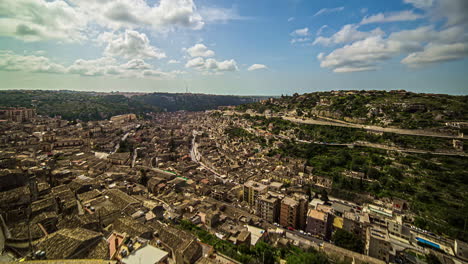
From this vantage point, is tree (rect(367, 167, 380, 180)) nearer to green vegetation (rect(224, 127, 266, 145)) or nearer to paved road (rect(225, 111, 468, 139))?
paved road (rect(225, 111, 468, 139))

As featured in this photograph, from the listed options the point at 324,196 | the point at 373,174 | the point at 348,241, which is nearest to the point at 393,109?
the point at 373,174

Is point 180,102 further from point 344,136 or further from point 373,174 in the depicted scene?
point 373,174

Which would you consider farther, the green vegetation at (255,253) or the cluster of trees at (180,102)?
the cluster of trees at (180,102)

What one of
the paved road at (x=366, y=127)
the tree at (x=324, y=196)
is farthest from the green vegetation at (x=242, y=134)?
the tree at (x=324, y=196)

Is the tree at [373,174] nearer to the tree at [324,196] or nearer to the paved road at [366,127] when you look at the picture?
the tree at [324,196]

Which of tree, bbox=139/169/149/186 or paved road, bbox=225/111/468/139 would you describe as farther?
paved road, bbox=225/111/468/139

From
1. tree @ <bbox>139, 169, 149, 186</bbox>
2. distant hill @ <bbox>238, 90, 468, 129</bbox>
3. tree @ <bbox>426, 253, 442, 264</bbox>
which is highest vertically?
distant hill @ <bbox>238, 90, 468, 129</bbox>

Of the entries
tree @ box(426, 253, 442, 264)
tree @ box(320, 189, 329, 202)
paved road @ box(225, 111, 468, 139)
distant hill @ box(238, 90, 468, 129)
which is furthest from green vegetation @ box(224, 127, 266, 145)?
tree @ box(426, 253, 442, 264)

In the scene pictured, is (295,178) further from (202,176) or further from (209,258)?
(209,258)
